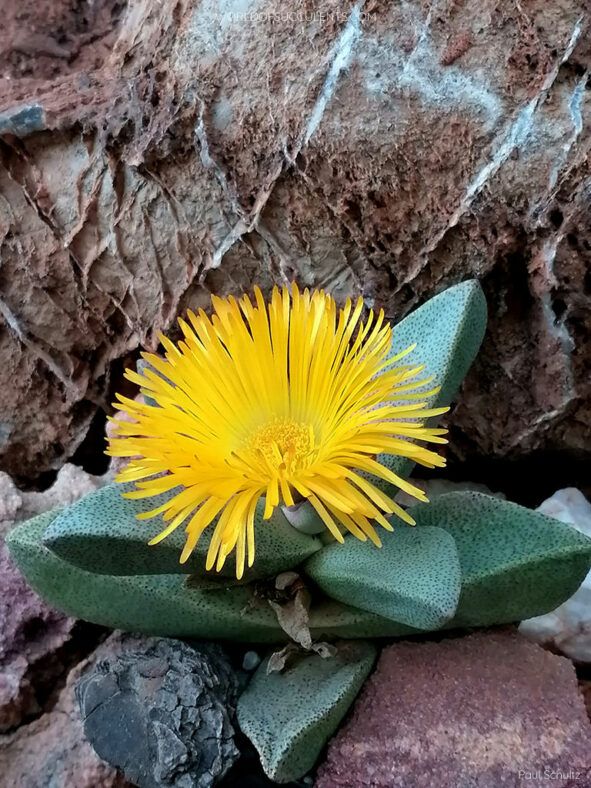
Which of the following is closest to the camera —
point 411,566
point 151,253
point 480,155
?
point 411,566

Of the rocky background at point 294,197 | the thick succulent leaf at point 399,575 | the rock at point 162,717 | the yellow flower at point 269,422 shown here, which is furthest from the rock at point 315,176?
the rock at point 162,717

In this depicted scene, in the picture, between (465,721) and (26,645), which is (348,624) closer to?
(465,721)

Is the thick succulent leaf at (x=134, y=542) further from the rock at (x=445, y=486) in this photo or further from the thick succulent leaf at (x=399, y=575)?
the rock at (x=445, y=486)

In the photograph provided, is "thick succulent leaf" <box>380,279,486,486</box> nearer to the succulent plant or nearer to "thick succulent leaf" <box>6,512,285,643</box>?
the succulent plant

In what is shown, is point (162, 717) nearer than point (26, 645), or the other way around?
point (162, 717)

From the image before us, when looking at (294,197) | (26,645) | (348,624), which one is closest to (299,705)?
(348,624)

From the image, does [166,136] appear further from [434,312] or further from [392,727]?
[392,727]

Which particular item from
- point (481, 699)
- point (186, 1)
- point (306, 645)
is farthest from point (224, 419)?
point (186, 1)
